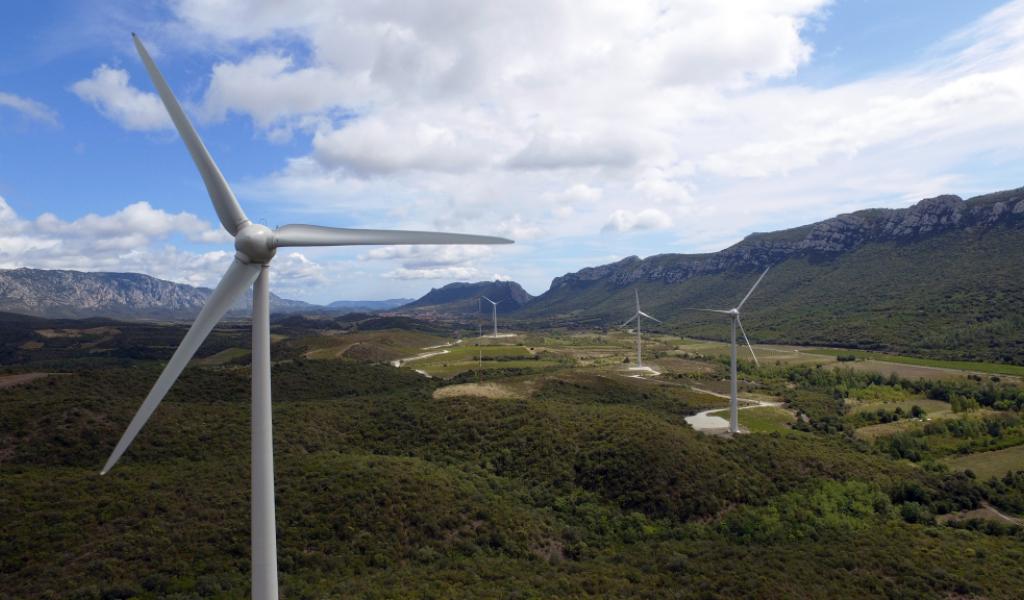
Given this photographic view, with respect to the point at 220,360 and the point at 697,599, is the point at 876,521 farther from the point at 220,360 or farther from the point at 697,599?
the point at 220,360

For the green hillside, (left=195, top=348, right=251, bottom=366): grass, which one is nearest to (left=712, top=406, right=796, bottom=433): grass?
the green hillside

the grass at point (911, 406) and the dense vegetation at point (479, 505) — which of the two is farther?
the grass at point (911, 406)

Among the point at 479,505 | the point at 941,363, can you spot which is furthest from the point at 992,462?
the point at 941,363

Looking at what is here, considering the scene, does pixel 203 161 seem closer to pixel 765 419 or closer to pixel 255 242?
pixel 255 242

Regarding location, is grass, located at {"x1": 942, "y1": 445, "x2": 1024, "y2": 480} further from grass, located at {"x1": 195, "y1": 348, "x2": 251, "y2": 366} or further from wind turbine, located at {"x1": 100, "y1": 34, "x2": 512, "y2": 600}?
grass, located at {"x1": 195, "y1": 348, "x2": 251, "y2": 366}

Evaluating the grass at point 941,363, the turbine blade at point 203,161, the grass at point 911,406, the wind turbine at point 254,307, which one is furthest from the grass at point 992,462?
the turbine blade at point 203,161

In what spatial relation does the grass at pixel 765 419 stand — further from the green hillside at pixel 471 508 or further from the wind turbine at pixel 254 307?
the wind turbine at pixel 254 307

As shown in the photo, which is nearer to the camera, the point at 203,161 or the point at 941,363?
the point at 203,161

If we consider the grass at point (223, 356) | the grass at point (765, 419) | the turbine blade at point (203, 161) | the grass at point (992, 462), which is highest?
the turbine blade at point (203, 161)
